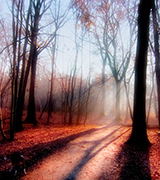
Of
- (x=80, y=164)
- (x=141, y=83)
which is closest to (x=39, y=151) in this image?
(x=80, y=164)

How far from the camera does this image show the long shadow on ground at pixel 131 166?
12.2 ft

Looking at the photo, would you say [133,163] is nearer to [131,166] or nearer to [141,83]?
[131,166]

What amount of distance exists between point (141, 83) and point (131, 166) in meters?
3.42

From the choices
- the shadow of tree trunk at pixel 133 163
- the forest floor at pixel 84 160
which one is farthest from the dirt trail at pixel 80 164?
the shadow of tree trunk at pixel 133 163

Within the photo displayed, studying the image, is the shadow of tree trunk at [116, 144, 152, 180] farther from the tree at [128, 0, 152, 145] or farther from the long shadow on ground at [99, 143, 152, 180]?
the tree at [128, 0, 152, 145]

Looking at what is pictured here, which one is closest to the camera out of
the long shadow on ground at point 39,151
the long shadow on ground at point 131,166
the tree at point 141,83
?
the long shadow on ground at point 131,166

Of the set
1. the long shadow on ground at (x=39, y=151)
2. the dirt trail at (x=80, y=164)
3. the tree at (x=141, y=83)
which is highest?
the tree at (x=141, y=83)

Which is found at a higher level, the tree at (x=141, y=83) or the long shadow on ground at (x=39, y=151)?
the tree at (x=141, y=83)

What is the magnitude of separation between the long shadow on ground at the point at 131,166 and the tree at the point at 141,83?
2.27ft

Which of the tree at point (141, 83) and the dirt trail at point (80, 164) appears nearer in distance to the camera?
the dirt trail at point (80, 164)

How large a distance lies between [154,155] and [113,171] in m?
1.99

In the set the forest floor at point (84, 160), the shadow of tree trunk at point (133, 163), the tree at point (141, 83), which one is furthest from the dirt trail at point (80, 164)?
the tree at point (141, 83)

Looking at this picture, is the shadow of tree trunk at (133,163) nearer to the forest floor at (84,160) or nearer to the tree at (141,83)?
the forest floor at (84,160)

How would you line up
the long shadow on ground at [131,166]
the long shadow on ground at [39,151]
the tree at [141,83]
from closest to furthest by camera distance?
the long shadow on ground at [131,166] → the long shadow on ground at [39,151] → the tree at [141,83]
